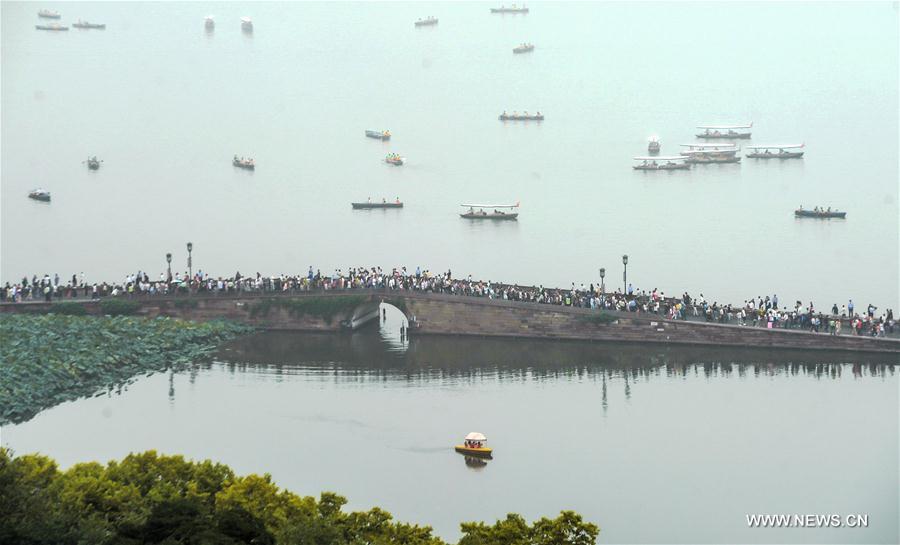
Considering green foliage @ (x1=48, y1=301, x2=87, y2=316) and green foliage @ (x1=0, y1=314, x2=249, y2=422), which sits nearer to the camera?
green foliage @ (x1=0, y1=314, x2=249, y2=422)

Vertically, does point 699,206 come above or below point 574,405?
above

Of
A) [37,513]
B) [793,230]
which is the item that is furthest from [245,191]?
[37,513]

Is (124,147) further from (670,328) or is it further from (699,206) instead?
(670,328)

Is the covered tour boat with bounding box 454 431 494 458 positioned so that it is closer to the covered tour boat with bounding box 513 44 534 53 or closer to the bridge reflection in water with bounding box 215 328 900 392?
the bridge reflection in water with bounding box 215 328 900 392

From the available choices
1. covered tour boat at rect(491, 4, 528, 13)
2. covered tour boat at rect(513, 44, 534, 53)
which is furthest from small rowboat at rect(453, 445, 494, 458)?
covered tour boat at rect(491, 4, 528, 13)

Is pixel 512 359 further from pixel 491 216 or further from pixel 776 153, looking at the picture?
pixel 776 153

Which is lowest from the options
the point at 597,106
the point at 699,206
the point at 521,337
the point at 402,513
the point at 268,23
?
the point at 402,513
